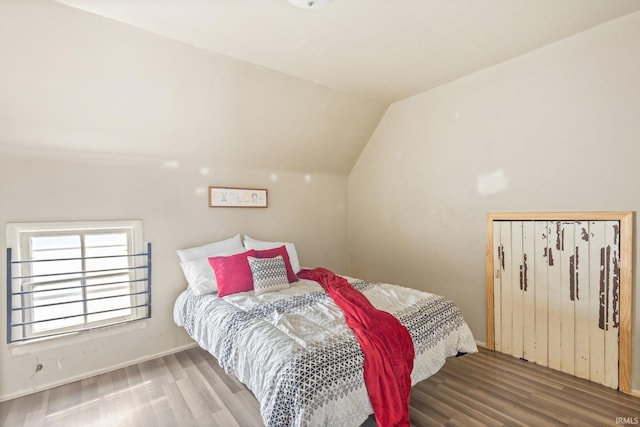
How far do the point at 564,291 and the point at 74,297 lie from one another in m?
4.03

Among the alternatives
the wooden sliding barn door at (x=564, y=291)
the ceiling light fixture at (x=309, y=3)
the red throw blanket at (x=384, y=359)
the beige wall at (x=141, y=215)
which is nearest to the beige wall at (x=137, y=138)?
the beige wall at (x=141, y=215)

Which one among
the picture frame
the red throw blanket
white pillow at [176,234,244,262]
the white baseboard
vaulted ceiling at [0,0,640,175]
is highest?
vaulted ceiling at [0,0,640,175]

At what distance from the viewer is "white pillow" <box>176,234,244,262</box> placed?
3.12 metres

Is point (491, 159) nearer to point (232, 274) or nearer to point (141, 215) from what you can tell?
point (232, 274)

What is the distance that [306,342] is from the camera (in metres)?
1.76

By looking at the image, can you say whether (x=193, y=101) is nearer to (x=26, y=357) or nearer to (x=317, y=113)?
(x=317, y=113)

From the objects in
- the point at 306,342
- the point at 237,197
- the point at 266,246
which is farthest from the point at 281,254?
the point at 306,342

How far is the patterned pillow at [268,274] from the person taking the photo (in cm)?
276

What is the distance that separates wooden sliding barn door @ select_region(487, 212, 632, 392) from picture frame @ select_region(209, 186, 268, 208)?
241 cm

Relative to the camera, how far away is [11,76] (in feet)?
6.85

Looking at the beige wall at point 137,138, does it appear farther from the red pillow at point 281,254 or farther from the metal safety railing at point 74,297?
the red pillow at point 281,254

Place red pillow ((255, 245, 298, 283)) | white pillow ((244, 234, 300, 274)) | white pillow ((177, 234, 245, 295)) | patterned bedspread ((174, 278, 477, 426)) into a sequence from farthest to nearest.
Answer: white pillow ((244, 234, 300, 274)) → red pillow ((255, 245, 298, 283)) → white pillow ((177, 234, 245, 295)) → patterned bedspread ((174, 278, 477, 426))

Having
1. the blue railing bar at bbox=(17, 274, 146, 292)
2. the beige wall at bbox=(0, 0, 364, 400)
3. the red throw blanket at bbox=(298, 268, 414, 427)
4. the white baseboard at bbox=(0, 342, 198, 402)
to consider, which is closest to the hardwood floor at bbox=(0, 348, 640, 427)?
the white baseboard at bbox=(0, 342, 198, 402)

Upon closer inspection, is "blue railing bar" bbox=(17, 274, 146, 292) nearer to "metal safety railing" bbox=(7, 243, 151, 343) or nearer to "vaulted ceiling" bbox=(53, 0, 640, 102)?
"metal safety railing" bbox=(7, 243, 151, 343)
